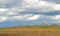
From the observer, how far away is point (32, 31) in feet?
45.9

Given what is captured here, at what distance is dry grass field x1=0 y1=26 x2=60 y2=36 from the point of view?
13.6m

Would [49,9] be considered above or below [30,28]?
above

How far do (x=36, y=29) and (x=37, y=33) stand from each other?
0.49 m

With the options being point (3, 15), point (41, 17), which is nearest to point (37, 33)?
point (41, 17)

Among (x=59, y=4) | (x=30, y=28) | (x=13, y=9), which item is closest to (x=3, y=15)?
(x=13, y=9)

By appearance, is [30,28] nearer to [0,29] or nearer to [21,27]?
[21,27]

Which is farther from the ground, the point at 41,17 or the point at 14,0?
the point at 14,0

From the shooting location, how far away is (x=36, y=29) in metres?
13.4

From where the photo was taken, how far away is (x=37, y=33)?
13.9m

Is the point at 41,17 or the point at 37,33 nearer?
the point at 41,17

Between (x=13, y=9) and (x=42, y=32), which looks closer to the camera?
(x=13, y=9)

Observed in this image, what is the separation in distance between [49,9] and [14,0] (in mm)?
1732

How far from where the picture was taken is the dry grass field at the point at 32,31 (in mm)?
13648

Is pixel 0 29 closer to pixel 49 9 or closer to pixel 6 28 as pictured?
pixel 6 28
